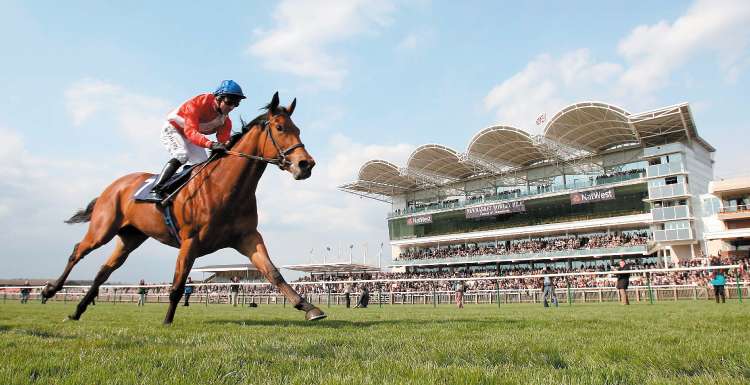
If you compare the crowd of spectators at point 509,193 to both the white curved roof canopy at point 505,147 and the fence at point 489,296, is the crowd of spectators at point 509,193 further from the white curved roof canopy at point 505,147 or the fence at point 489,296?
the fence at point 489,296

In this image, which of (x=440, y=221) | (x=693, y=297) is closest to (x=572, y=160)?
(x=440, y=221)

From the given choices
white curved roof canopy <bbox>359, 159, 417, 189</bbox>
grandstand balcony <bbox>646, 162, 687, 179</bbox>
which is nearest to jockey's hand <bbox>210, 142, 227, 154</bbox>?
grandstand balcony <bbox>646, 162, 687, 179</bbox>

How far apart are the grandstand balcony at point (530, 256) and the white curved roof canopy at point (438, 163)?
1019 centimetres

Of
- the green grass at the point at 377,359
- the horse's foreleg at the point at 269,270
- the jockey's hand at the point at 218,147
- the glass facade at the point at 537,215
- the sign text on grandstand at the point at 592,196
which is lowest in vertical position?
the green grass at the point at 377,359

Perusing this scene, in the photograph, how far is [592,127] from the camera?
152 ft

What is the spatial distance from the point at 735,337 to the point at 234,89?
5740mm

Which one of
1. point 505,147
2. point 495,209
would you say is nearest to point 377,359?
point 505,147

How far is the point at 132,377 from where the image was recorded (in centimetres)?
259

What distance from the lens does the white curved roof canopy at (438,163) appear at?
56.6 metres

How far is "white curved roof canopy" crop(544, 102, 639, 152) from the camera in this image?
43.6 m

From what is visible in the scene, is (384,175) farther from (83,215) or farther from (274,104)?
(274,104)

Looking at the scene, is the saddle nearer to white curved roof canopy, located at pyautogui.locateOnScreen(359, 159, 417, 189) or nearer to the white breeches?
the white breeches

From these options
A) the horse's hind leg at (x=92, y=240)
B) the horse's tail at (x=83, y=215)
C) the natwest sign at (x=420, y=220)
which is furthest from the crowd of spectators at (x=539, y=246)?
the horse's hind leg at (x=92, y=240)

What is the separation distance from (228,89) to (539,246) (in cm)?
4846
